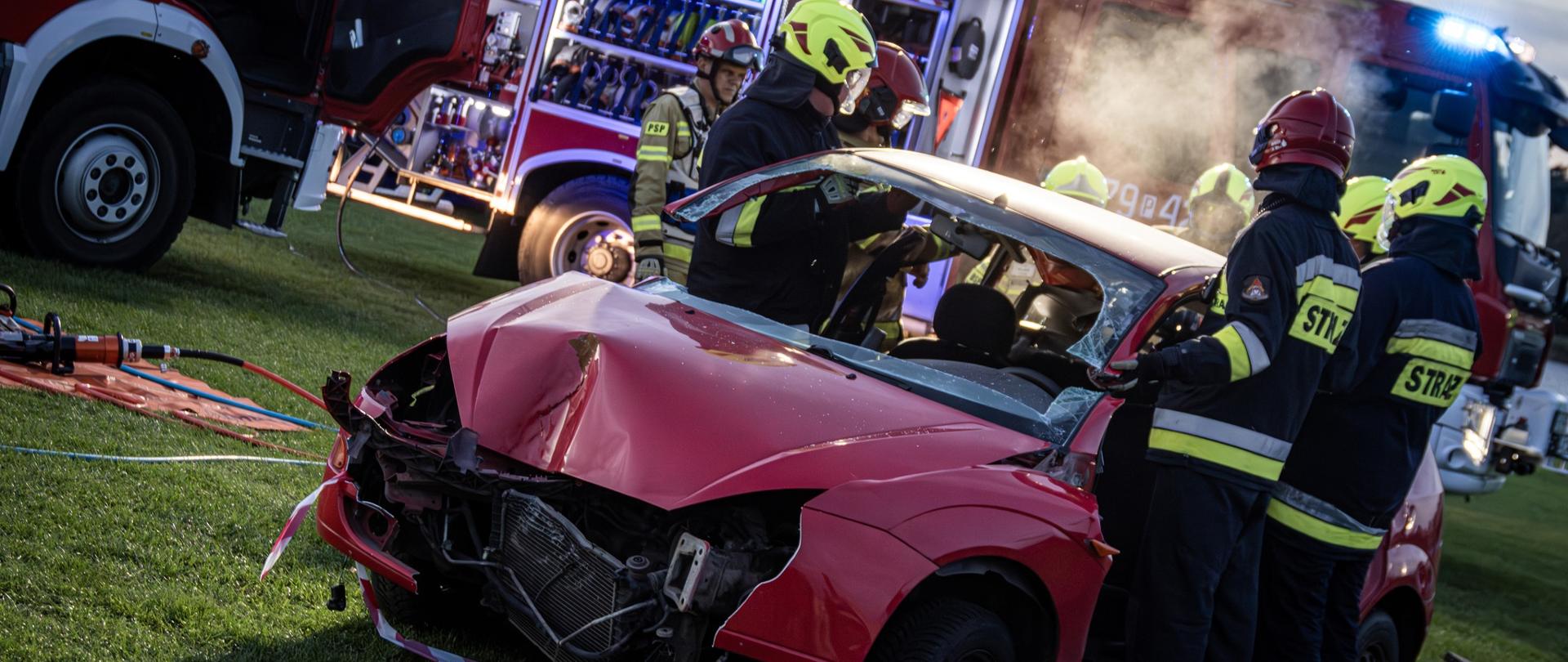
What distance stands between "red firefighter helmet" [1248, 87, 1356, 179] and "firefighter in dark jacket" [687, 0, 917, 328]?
108 cm

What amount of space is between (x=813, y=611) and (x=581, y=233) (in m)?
7.17

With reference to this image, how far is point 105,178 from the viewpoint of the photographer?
7.50m

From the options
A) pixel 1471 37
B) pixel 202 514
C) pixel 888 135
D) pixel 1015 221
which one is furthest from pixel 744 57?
pixel 1471 37

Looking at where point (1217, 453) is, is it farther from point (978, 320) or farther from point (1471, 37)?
point (1471, 37)

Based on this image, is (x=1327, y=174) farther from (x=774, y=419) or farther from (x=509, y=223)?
(x=509, y=223)

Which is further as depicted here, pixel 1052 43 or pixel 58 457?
pixel 1052 43

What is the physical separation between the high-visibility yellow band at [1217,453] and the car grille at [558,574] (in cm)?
169

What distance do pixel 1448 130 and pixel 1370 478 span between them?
4.95m

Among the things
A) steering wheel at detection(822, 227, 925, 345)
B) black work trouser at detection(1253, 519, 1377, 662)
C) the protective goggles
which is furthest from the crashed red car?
the protective goggles

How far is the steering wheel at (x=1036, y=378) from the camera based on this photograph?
4129 millimetres

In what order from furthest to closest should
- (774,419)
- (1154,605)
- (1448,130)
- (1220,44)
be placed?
(1220,44) < (1448,130) < (1154,605) < (774,419)

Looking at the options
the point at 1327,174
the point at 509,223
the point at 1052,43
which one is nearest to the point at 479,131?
the point at 509,223

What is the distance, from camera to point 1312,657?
14.2ft

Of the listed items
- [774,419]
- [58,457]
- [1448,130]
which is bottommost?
[58,457]
